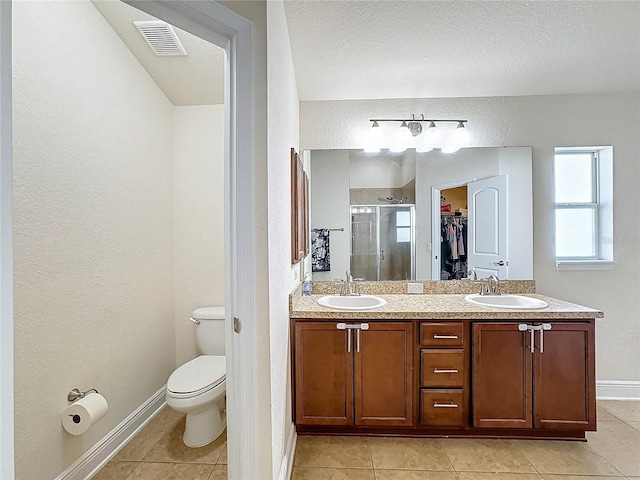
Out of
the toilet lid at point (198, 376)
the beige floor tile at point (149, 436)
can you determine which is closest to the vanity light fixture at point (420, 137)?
the toilet lid at point (198, 376)

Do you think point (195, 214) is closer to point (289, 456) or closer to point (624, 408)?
point (289, 456)

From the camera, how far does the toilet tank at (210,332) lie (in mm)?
2352

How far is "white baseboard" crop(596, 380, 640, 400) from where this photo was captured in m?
2.41

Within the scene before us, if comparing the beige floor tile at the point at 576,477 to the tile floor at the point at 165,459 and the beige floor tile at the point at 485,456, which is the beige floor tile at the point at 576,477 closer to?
the beige floor tile at the point at 485,456

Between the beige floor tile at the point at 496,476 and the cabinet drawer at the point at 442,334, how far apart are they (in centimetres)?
65

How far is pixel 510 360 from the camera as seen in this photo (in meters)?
1.89

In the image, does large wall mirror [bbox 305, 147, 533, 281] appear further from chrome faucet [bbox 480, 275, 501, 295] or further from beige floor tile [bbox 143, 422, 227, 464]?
beige floor tile [bbox 143, 422, 227, 464]

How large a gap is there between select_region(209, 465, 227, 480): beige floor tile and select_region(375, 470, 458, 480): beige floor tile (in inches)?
32.3

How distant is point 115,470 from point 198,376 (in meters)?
0.60

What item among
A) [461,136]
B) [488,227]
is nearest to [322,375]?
[488,227]

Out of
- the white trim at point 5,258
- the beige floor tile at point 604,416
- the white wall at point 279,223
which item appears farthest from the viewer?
the beige floor tile at point 604,416

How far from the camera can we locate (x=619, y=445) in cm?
190

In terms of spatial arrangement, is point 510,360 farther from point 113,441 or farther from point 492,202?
point 113,441

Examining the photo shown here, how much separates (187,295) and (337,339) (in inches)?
53.4
